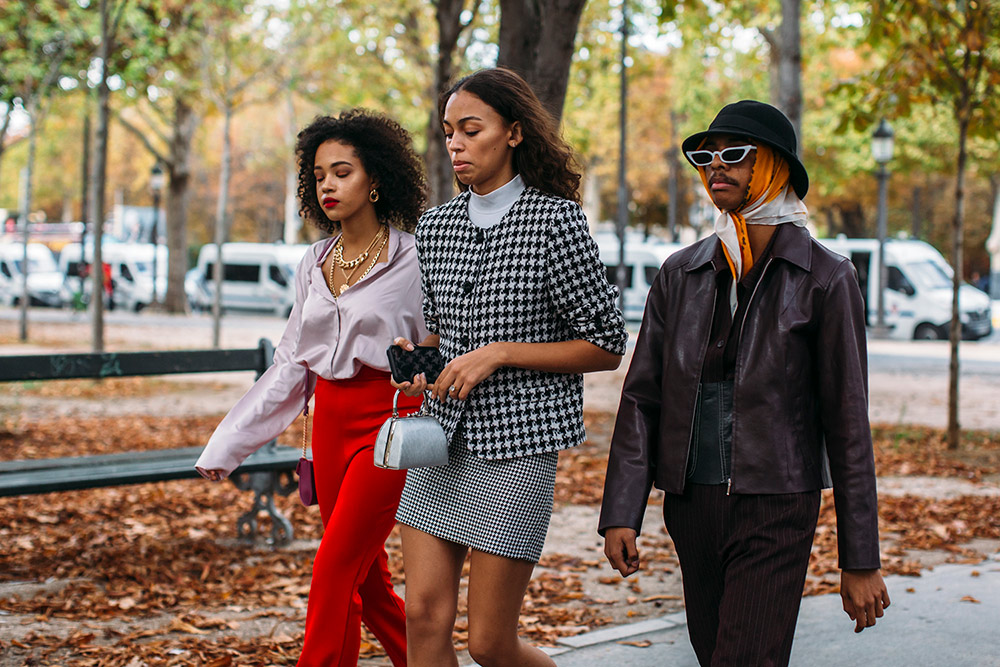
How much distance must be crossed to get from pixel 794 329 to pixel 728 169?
1.37 ft

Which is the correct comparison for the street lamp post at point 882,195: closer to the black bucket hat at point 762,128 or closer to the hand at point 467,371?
the black bucket hat at point 762,128

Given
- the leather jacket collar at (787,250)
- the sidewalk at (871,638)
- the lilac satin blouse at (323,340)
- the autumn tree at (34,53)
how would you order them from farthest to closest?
the autumn tree at (34,53) < the sidewalk at (871,638) < the lilac satin blouse at (323,340) < the leather jacket collar at (787,250)

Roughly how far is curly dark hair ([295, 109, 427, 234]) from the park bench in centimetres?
243

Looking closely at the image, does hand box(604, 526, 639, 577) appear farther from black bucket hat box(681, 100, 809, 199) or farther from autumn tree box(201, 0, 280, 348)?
autumn tree box(201, 0, 280, 348)

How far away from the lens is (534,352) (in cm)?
294

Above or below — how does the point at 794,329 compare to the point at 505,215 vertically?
below

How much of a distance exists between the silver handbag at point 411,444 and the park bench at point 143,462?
3.23 m

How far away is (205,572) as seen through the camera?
19.0 feet

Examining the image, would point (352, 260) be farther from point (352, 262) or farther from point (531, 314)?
point (531, 314)

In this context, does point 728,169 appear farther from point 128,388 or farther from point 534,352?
point 128,388

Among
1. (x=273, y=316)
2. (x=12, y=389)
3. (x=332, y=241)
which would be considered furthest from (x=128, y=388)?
(x=273, y=316)

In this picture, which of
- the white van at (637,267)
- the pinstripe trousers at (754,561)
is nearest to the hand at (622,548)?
the pinstripe trousers at (754,561)

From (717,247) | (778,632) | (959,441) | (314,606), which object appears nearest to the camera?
(778,632)

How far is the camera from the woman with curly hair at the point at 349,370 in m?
3.52
